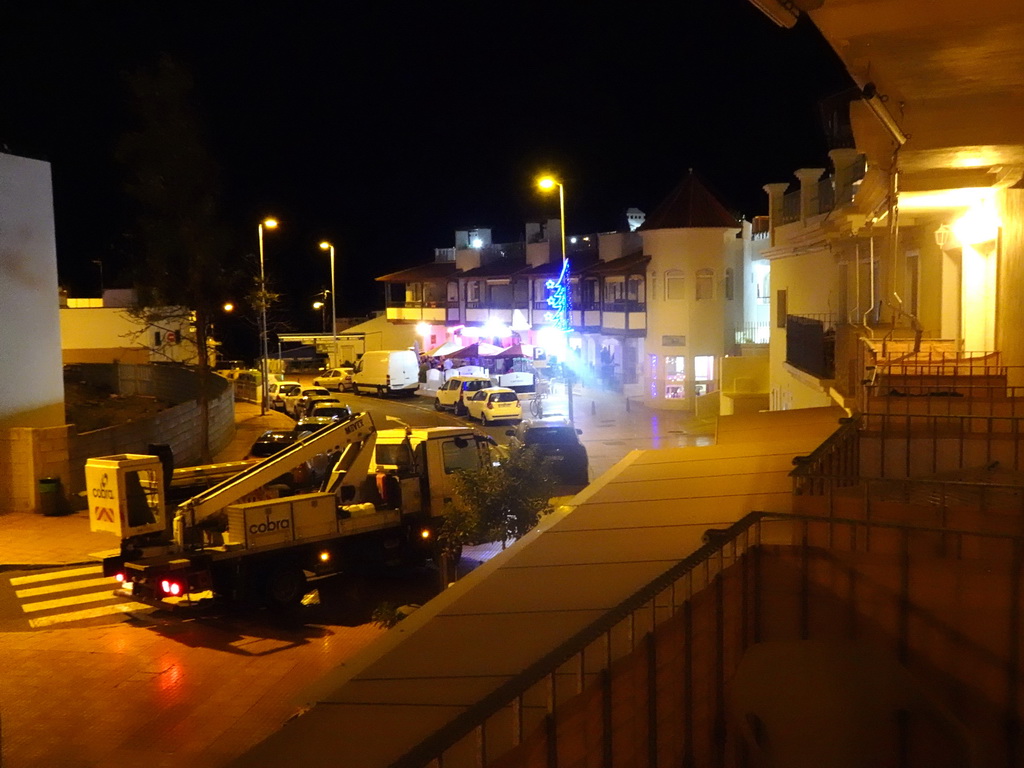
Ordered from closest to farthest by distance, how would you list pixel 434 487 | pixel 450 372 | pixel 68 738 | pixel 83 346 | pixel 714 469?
pixel 68 738
pixel 714 469
pixel 434 487
pixel 83 346
pixel 450 372

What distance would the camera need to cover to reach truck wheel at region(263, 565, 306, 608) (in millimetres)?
14578

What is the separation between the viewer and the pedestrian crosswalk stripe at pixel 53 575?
16547mm

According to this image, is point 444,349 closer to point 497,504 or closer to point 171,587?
point 497,504

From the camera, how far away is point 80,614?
578 inches

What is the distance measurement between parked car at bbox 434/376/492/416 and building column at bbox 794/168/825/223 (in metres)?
18.8

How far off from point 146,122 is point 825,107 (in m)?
17.5

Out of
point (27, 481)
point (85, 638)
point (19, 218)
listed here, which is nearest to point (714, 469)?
point (85, 638)

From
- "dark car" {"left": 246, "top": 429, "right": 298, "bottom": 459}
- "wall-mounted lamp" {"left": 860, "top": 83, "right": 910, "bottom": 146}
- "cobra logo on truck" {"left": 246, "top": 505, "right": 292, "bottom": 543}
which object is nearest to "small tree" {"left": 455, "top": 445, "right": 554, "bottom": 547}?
"cobra logo on truck" {"left": 246, "top": 505, "right": 292, "bottom": 543}

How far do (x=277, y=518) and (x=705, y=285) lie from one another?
1213 inches

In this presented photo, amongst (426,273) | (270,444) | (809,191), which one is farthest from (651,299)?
(426,273)

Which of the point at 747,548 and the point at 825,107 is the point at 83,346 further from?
the point at 747,548

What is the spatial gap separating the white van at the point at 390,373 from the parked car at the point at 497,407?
12304 mm

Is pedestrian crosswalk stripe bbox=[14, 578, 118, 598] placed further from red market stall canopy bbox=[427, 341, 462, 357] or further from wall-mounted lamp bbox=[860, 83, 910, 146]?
red market stall canopy bbox=[427, 341, 462, 357]

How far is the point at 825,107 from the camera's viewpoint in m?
24.6
